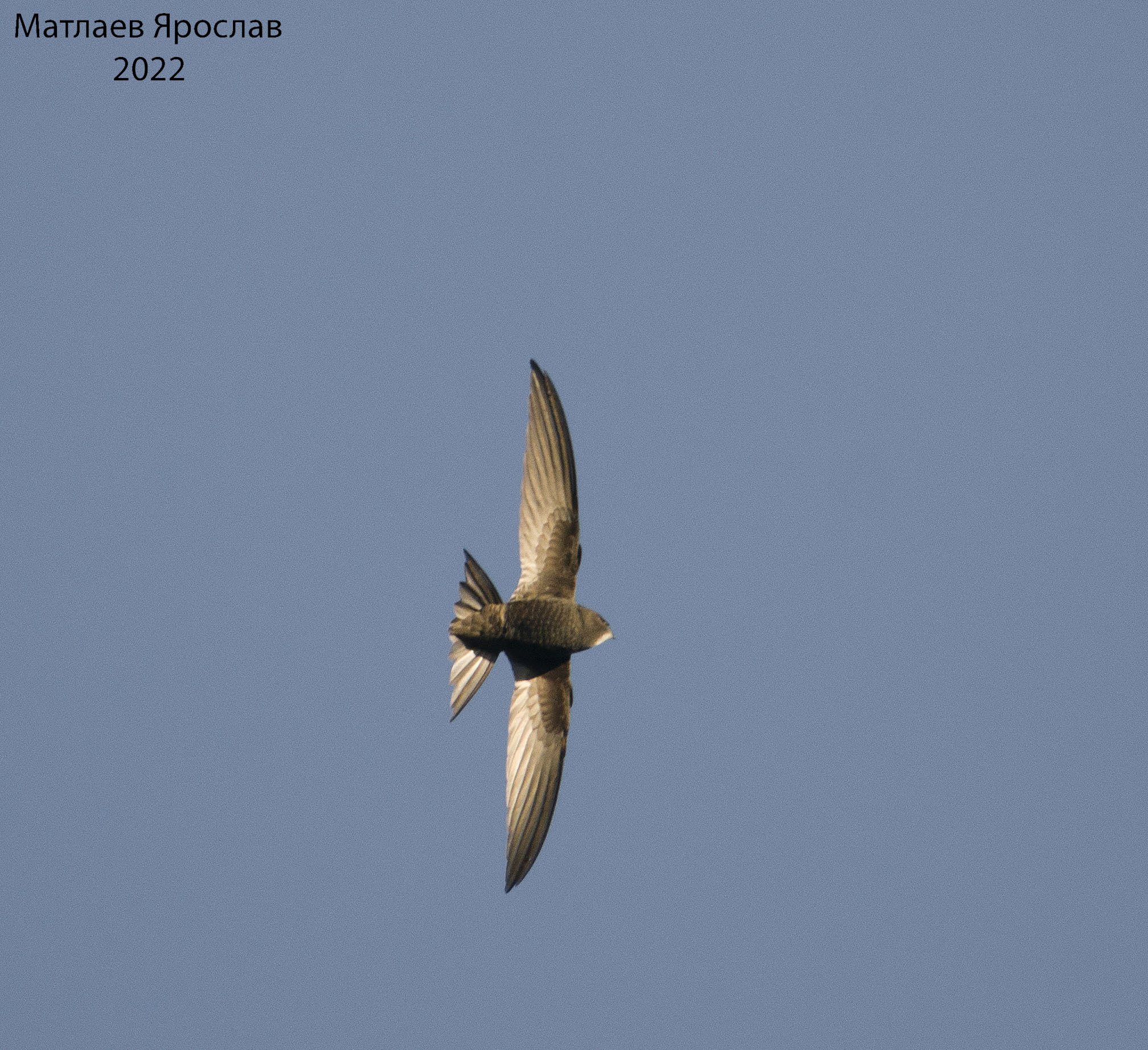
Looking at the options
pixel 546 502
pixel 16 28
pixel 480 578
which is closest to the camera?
pixel 480 578

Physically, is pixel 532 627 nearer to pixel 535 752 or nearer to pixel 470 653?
pixel 470 653

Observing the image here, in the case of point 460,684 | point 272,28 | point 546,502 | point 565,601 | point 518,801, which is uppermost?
point 272,28

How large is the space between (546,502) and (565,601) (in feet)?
0.98

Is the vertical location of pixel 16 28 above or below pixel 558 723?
above

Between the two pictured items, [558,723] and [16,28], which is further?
[16,28]

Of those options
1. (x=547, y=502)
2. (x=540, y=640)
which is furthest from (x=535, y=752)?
(x=547, y=502)

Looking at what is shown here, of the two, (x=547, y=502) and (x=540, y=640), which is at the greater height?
(x=547, y=502)

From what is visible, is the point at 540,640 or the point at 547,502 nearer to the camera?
the point at 540,640

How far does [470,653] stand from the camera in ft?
11.0

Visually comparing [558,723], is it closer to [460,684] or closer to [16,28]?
[460,684]

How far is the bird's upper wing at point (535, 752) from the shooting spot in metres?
3.43

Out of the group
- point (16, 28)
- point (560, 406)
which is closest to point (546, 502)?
point (560, 406)

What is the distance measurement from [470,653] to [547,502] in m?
0.50

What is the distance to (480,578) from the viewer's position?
3.27 m
